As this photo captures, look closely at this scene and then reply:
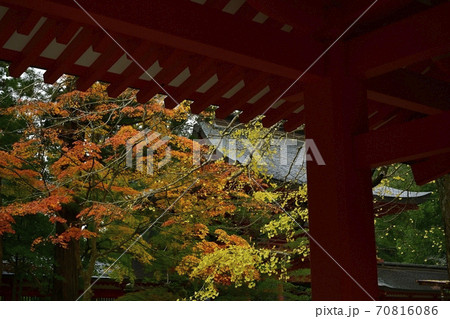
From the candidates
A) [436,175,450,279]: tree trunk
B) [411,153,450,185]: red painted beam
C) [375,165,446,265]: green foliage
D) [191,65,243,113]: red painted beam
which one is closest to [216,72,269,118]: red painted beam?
[191,65,243,113]: red painted beam

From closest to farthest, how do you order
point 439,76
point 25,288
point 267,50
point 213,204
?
point 267,50 < point 439,76 < point 213,204 < point 25,288

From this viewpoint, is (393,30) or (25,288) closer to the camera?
(393,30)

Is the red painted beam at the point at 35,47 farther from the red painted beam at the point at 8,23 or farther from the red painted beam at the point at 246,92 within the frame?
the red painted beam at the point at 246,92

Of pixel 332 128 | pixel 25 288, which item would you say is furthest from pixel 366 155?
pixel 25 288

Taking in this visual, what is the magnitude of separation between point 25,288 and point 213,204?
12.0ft

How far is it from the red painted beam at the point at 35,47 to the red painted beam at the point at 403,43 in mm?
1173

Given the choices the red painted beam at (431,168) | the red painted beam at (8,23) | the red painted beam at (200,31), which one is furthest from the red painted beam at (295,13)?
the red painted beam at (431,168)

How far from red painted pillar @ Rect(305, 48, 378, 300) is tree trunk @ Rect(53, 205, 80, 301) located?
19.5 ft

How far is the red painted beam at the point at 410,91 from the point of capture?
7.29 feet

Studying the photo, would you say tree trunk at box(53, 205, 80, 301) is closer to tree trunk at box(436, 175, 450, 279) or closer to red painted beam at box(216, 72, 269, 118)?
tree trunk at box(436, 175, 450, 279)

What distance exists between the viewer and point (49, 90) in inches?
301

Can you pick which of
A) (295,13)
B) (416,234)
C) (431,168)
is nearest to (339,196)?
(295,13)
